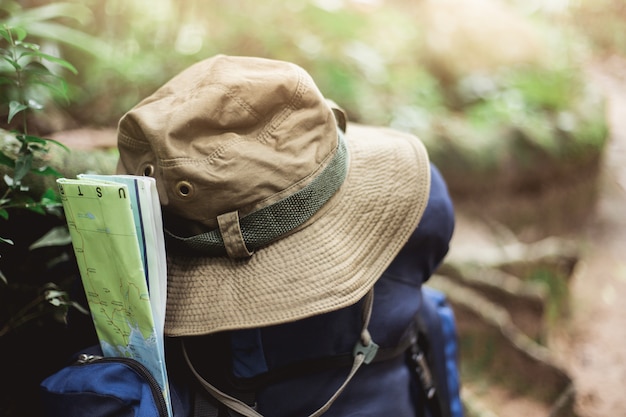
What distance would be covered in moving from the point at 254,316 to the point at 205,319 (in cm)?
12

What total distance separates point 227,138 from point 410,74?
389 cm

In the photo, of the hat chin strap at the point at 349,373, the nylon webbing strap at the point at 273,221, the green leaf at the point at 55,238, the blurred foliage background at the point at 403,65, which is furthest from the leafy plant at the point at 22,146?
the blurred foliage background at the point at 403,65

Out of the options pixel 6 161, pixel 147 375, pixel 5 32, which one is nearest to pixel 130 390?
pixel 147 375

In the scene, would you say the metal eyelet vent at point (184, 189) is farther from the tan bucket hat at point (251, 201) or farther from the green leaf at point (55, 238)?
the green leaf at point (55, 238)

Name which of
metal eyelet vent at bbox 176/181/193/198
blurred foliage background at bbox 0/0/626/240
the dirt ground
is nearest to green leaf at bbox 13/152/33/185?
metal eyelet vent at bbox 176/181/193/198

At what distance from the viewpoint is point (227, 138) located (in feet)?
3.92

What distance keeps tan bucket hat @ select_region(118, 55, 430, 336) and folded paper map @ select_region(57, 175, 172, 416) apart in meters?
0.08

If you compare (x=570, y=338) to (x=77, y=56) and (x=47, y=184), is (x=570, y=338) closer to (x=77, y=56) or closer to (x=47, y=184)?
(x=47, y=184)

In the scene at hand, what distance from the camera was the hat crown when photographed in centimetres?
115

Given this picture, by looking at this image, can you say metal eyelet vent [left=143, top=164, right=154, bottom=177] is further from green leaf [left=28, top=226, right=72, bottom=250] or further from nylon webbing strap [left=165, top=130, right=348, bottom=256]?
green leaf [left=28, top=226, right=72, bottom=250]

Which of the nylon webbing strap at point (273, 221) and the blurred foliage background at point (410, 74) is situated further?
the blurred foliage background at point (410, 74)

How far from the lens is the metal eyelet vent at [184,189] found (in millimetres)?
1148

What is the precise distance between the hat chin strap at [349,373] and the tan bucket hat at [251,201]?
118 millimetres

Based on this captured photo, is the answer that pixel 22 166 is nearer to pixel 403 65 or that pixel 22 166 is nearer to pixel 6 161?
pixel 6 161
